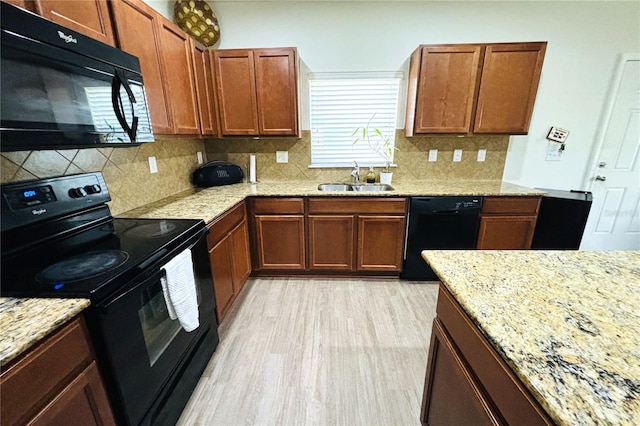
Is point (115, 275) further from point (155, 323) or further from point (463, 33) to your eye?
point (463, 33)

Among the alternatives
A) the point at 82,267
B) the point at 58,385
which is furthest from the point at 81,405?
the point at 82,267

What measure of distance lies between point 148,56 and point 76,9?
46 centimetres

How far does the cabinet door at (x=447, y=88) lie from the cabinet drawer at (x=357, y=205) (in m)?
0.75

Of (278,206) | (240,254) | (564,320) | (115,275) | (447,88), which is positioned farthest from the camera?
(278,206)

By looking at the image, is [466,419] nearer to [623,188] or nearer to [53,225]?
[53,225]

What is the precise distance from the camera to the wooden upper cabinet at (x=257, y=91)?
2.36 metres

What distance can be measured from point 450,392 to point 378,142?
240cm

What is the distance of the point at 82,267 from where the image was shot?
101 centimetres

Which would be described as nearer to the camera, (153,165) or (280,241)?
(153,165)

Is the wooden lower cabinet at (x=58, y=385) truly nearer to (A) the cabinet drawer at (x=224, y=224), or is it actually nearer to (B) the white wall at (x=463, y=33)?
(A) the cabinet drawer at (x=224, y=224)

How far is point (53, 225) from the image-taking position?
119cm

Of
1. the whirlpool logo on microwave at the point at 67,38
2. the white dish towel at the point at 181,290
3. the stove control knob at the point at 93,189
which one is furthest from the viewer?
the stove control knob at the point at 93,189

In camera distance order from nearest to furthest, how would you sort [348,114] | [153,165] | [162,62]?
[162,62] → [153,165] → [348,114]

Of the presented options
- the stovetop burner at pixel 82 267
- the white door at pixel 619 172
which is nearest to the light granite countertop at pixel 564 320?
the stovetop burner at pixel 82 267
